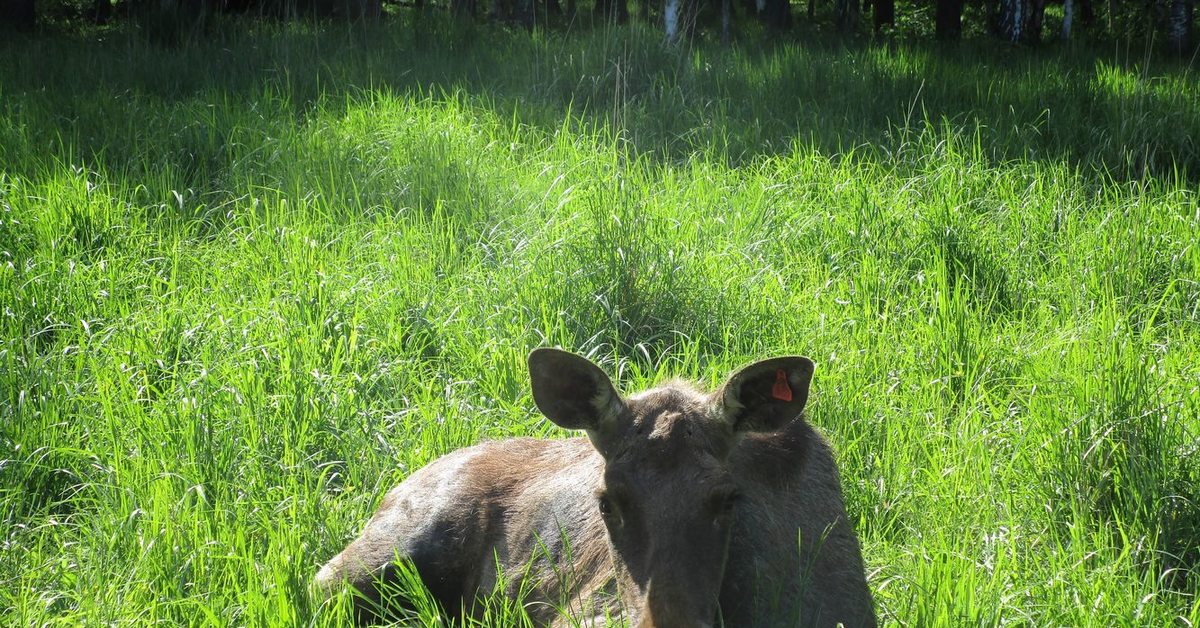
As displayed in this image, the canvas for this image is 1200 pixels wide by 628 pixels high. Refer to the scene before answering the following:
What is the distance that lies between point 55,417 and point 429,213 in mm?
2768

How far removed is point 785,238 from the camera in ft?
20.2

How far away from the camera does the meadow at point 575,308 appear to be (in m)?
3.67

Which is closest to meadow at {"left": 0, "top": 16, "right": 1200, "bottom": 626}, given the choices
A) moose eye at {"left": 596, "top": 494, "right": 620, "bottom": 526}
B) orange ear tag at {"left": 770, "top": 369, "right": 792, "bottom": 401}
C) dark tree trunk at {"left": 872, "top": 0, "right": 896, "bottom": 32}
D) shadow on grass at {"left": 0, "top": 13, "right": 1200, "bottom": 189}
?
shadow on grass at {"left": 0, "top": 13, "right": 1200, "bottom": 189}

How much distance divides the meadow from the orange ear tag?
741 millimetres

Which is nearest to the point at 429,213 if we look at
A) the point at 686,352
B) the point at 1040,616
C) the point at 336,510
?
the point at 686,352

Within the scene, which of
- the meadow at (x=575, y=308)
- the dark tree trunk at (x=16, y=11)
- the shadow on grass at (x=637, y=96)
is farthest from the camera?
the dark tree trunk at (x=16, y=11)

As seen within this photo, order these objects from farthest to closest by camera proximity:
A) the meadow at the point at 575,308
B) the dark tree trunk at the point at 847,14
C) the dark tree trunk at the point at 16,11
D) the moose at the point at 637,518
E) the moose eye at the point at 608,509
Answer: the dark tree trunk at the point at 847,14 → the dark tree trunk at the point at 16,11 → the meadow at the point at 575,308 → the moose eye at the point at 608,509 → the moose at the point at 637,518

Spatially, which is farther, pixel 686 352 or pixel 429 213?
pixel 429 213

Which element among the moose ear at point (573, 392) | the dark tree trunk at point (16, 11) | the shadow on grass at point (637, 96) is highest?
the dark tree trunk at point (16, 11)

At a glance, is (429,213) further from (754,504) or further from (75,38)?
(75,38)

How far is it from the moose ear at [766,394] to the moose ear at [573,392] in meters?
0.33

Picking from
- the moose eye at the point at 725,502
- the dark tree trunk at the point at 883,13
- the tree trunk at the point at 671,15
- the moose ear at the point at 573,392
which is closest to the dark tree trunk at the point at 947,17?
the dark tree trunk at the point at 883,13

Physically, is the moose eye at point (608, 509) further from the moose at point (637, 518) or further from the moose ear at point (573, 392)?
the moose ear at point (573, 392)

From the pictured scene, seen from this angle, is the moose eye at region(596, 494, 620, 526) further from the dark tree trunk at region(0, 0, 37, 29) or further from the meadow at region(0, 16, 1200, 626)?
the dark tree trunk at region(0, 0, 37, 29)
